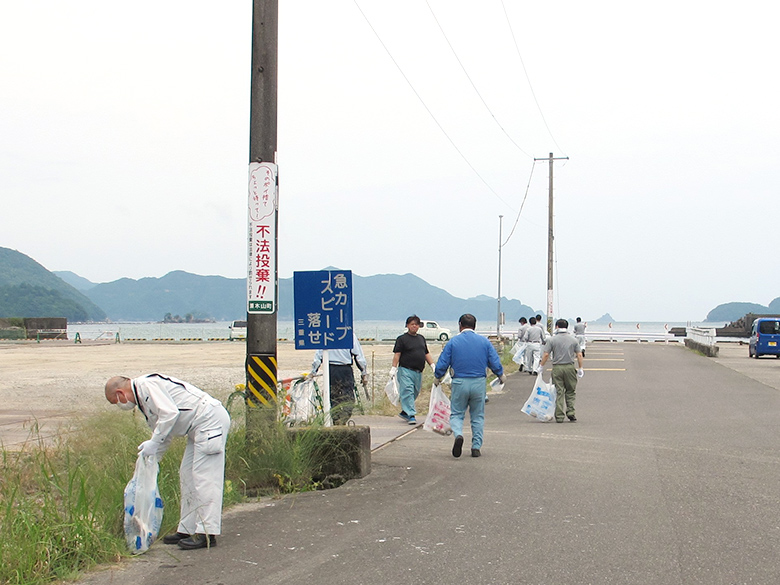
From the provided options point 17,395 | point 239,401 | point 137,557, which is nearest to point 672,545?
point 137,557

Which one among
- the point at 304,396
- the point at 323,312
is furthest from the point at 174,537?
the point at 304,396

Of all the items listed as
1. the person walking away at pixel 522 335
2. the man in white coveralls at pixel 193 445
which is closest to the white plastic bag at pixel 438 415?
the man in white coveralls at pixel 193 445

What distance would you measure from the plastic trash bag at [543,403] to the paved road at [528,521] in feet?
5.91

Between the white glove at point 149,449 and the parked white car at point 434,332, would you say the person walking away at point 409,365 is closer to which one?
the white glove at point 149,449

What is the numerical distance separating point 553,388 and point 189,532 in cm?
926

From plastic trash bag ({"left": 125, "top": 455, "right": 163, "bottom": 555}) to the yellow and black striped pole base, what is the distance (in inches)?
106

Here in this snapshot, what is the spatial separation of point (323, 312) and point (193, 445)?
480 centimetres

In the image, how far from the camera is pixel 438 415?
11562mm

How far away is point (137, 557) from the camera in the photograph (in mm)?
6105

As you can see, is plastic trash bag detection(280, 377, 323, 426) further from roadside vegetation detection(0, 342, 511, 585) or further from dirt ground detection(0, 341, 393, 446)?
roadside vegetation detection(0, 342, 511, 585)

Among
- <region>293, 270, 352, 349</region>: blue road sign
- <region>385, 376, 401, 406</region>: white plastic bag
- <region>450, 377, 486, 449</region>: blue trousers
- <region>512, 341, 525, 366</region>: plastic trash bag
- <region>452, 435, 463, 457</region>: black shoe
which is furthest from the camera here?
<region>512, 341, 525, 366</region>: plastic trash bag

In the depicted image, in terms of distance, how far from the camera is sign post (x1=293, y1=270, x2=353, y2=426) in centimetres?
1098

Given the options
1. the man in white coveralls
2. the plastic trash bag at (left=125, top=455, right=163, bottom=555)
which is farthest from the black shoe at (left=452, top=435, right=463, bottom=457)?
the plastic trash bag at (left=125, top=455, right=163, bottom=555)

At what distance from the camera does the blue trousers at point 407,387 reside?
565 inches
